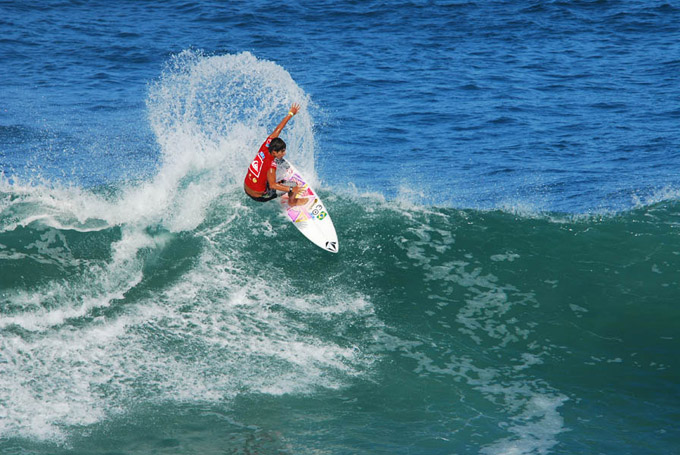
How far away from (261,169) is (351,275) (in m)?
2.16

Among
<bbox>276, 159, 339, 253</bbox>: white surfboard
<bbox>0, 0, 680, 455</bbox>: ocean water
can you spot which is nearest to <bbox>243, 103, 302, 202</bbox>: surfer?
<bbox>276, 159, 339, 253</bbox>: white surfboard

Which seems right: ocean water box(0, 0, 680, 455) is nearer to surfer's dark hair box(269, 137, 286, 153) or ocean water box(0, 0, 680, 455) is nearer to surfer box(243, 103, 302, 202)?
surfer box(243, 103, 302, 202)

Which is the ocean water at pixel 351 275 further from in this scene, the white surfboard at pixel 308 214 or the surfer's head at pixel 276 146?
the surfer's head at pixel 276 146

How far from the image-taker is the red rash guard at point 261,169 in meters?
11.0

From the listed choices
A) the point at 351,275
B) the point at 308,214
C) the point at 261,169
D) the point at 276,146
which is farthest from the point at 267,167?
the point at 351,275

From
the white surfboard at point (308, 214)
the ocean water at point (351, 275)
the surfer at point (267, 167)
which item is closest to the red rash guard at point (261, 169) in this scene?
the surfer at point (267, 167)

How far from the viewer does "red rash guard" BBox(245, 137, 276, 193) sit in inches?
433

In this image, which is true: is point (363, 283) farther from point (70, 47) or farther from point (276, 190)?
point (70, 47)

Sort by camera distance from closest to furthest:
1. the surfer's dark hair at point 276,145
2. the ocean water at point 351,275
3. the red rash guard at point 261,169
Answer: the ocean water at point 351,275
the surfer's dark hair at point 276,145
the red rash guard at point 261,169

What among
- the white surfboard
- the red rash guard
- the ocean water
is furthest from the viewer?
the white surfboard

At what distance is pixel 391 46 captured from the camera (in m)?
25.1

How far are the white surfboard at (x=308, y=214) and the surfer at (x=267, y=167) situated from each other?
554mm

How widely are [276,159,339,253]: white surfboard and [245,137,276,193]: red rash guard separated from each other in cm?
59

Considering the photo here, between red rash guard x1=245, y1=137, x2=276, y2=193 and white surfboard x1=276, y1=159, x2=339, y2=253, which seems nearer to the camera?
red rash guard x1=245, y1=137, x2=276, y2=193
